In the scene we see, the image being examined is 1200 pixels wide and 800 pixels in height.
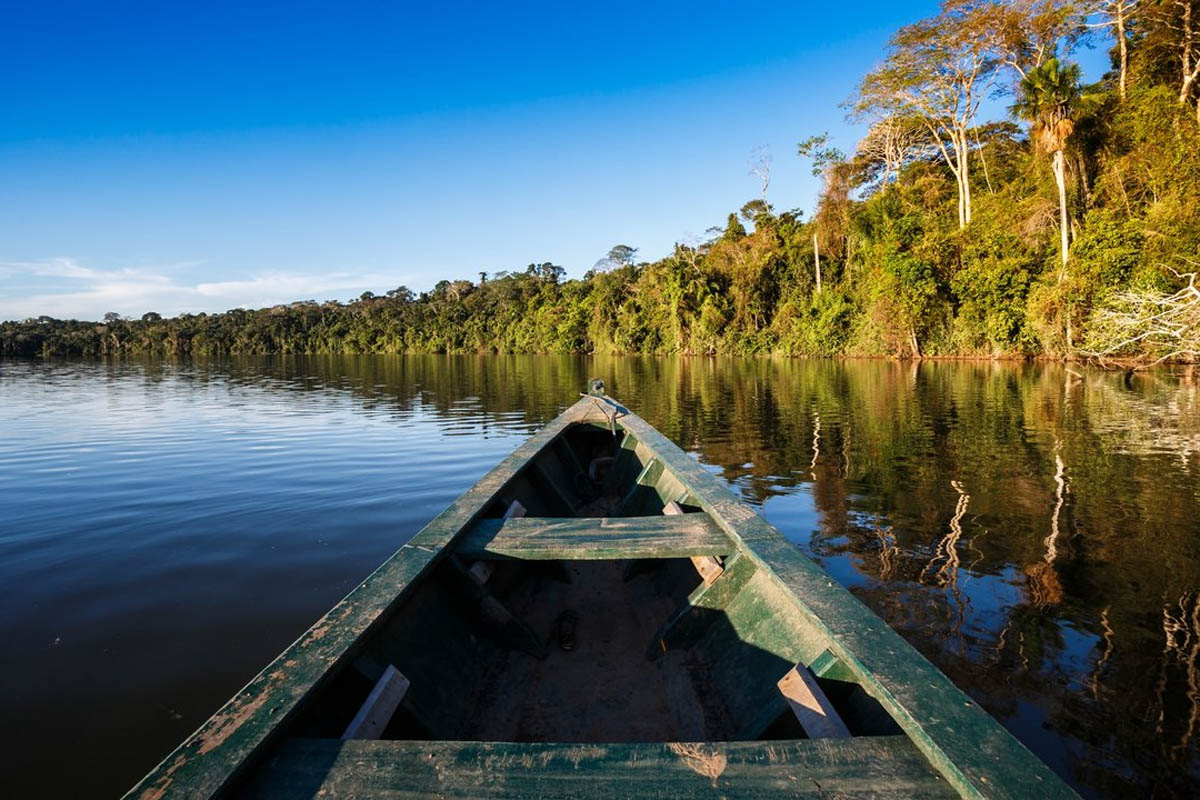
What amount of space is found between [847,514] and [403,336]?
83.3 metres

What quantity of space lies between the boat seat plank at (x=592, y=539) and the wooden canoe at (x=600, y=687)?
14mm

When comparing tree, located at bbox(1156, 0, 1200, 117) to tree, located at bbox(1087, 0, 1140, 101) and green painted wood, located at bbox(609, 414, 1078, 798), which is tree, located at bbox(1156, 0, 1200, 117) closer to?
tree, located at bbox(1087, 0, 1140, 101)

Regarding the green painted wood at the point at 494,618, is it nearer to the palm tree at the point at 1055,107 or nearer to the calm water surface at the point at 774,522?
the calm water surface at the point at 774,522

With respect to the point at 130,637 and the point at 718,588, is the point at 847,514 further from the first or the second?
the point at 130,637

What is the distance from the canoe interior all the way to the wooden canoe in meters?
0.01

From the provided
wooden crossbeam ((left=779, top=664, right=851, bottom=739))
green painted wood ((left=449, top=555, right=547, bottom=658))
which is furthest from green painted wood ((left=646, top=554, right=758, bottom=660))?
wooden crossbeam ((left=779, top=664, right=851, bottom=739))

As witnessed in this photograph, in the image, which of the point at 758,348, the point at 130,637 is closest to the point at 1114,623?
the point at 130,637

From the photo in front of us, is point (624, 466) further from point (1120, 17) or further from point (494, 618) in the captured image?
point (1120, 17)

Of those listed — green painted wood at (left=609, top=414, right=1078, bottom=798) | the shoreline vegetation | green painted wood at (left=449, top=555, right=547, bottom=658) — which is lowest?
green painted wood at (left=449, top=555, right=547, bottom=658)

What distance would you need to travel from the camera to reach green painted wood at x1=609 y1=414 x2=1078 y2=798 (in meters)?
1.25

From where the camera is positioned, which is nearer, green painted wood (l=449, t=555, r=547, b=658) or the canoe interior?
the canoe interior

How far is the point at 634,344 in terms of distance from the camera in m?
53.5

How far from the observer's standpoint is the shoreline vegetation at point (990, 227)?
713 inches

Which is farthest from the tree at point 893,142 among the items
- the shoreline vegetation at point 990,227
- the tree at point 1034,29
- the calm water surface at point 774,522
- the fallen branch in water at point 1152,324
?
the calm water surface at point 774,522
